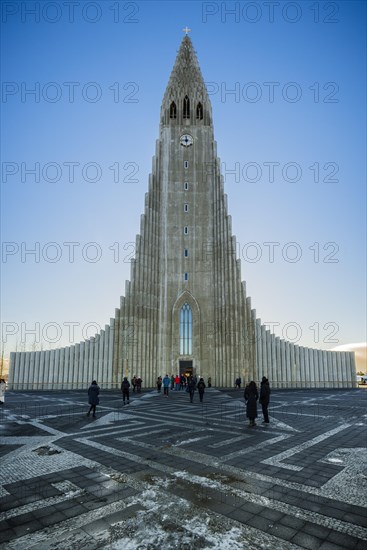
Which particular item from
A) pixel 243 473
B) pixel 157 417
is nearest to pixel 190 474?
pixel 243 473

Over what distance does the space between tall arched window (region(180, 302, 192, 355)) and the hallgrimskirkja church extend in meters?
0.12

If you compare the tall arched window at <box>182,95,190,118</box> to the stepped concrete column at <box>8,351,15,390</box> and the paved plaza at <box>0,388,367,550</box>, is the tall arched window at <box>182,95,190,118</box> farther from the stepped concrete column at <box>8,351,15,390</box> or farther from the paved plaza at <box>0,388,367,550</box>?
the paved plaza at <box>0,388,367,550</box>

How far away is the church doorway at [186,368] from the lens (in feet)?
127

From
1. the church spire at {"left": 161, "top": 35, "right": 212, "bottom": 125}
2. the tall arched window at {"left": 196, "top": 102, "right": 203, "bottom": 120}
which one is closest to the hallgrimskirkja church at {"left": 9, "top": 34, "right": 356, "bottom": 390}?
the church spire at {"left": 161, "top": 35, "right": 212, "bottom": 125}

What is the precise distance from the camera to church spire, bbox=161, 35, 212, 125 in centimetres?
4659

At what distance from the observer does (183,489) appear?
5.52 meters

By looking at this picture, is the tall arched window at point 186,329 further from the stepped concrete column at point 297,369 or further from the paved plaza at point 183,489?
the paved plaza at point 183,489

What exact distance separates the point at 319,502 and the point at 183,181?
4216cm

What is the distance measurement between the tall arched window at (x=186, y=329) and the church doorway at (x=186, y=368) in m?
1.19

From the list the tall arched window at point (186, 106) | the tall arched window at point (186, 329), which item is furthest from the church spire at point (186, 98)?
the tall arched window at point (186, 329)

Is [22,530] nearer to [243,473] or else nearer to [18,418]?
[243,473]

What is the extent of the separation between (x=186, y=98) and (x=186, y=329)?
3396cm

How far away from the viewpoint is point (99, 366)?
1468 inches

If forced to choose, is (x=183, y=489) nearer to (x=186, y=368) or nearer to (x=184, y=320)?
(x=186, y=368)
